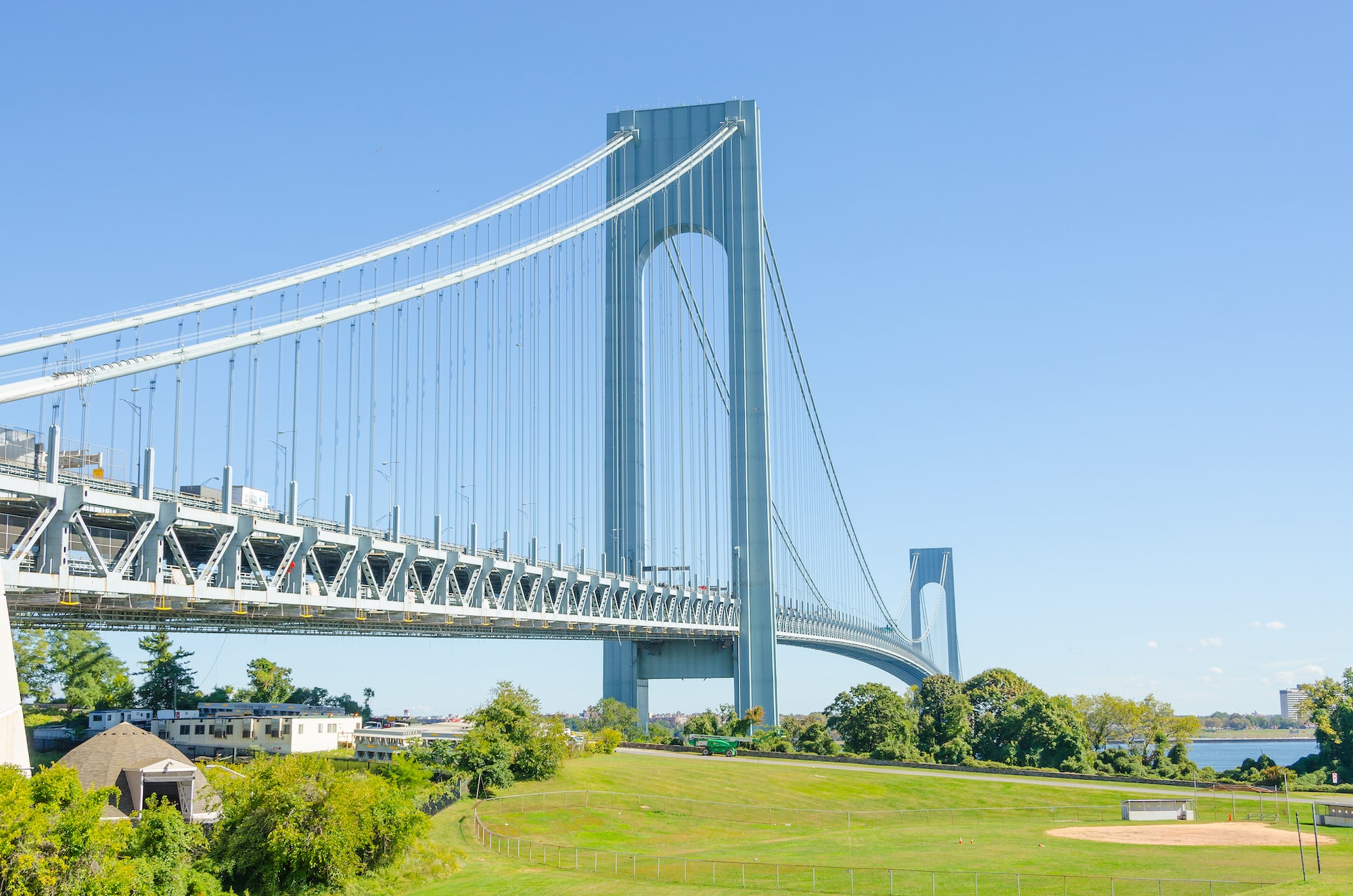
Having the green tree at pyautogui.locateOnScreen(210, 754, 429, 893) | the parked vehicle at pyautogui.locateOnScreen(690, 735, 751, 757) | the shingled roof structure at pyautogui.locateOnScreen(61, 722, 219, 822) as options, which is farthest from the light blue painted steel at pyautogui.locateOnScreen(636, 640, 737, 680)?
the green tree at pyautogui.locateOnScreen(210, 754, 429, 893)

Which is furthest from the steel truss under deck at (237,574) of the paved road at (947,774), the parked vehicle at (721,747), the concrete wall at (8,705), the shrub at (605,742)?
the parked vehicle at (721,747)

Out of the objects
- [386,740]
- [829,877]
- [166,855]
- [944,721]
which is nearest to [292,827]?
[166,855]

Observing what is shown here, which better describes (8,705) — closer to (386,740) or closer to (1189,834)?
(386,740)

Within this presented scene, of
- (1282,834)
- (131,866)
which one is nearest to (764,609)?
(1282,834)

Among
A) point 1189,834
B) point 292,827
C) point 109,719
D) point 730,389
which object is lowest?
point 1189,834

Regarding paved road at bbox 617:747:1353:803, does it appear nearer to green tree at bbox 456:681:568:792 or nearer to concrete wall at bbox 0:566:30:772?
green tree at bbox 456:681:568:792

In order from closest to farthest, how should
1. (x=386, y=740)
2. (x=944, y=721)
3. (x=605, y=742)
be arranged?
(x=386, y=740), (x=605, y=742), (x=944, y=721)
